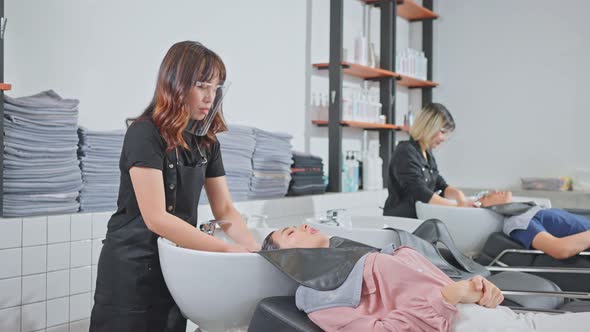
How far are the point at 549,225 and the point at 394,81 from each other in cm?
191

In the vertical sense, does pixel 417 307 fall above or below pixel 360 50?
below

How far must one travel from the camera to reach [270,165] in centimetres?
323

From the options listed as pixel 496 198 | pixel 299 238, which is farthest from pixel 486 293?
pixel 496 198

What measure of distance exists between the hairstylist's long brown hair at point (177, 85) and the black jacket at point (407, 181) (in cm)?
174

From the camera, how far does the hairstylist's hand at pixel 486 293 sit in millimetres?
1517

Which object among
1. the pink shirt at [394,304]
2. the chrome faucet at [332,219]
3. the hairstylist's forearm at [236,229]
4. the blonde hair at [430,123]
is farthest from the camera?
the blonde hair at [430,123]

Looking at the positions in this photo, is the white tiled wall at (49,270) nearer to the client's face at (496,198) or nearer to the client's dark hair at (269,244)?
the client's dark hair at (269,244)

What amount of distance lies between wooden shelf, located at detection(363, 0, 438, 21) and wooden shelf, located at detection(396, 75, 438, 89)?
605 millimetres

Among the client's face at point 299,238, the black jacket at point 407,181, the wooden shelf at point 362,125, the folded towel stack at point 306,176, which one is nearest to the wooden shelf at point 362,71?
the wooden shelf at point 362,125

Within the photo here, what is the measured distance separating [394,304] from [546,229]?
171 cm

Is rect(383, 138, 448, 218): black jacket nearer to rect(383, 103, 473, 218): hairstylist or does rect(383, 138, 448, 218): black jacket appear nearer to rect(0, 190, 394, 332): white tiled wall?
rect(383, 103, 473, 218): hairstylist

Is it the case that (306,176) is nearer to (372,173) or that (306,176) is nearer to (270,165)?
(270,165)

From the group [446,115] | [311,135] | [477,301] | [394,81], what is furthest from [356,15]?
[477,301]

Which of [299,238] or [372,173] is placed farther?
[372,173]
